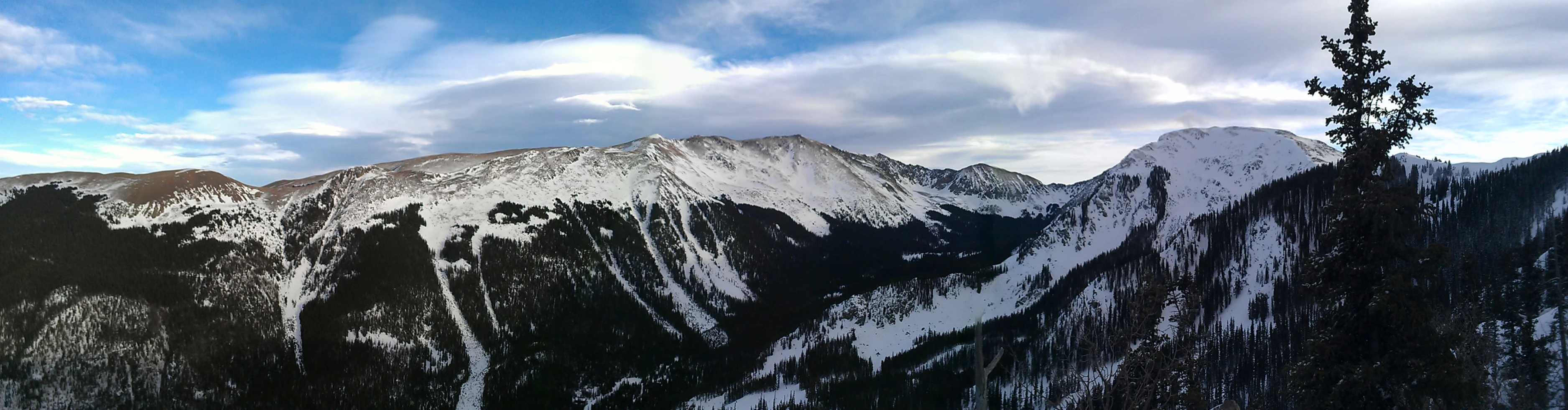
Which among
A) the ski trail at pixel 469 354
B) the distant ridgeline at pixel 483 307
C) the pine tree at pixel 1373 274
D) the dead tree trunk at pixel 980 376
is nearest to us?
the dead tree trunk at pixel 980 376

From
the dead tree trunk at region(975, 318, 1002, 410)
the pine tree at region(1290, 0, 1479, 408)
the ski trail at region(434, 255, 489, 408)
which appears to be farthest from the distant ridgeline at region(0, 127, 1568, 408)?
the dead tree trunk at region(975, 318, 1002, 410)

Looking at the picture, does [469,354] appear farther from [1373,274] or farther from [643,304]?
[1373,274]

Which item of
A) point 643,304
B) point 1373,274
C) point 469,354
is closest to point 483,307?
point 469,354

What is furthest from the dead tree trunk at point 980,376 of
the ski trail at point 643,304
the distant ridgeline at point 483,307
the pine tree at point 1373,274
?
the ski trail at point 643,304

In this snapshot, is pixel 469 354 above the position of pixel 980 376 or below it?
below

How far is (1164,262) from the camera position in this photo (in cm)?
17362

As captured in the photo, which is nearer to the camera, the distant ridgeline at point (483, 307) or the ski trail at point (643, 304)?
the distant ridgeline at point (483, 307)

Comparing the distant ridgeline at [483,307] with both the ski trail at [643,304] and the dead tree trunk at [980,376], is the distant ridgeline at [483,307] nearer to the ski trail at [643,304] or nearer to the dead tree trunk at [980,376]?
the ski trail at [643,304]

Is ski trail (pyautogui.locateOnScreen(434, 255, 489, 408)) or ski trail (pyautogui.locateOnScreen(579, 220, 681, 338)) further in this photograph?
ski trail (pyautogui.locateOnScreen(579, 220, 681, 338))

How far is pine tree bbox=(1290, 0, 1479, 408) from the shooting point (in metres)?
19.8

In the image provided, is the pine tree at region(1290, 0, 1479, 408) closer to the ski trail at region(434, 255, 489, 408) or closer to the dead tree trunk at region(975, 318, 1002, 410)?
the dead tree trunk at region(975, 318, 1002, 410)

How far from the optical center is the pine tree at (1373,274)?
1975cm

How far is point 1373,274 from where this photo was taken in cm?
2053

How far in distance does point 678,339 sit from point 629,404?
123ft
